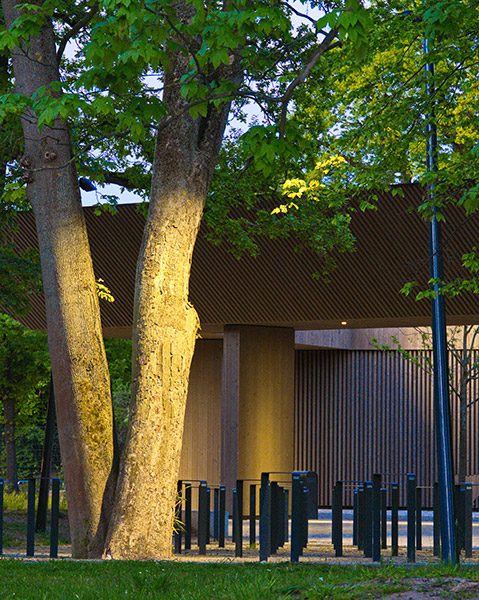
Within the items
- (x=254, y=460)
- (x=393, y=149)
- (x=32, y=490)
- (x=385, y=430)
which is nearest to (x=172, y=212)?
(x=393, y=149)

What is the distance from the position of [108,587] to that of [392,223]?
10.9 meters

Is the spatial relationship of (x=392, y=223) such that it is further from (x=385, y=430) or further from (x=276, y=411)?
(x=385, y=430)

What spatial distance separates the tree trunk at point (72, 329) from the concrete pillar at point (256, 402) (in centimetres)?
1100

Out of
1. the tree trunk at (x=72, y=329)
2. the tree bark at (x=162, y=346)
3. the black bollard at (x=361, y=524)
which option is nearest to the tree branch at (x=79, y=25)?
the tree trunk at (x=72, y=329)

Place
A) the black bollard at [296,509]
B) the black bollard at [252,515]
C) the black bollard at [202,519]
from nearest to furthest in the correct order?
the black bollard at [296,509]
the black bollard at [202,519]
the black bollard at [252,515]

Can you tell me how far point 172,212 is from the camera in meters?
10.6

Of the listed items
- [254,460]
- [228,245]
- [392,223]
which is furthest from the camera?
[254,460]

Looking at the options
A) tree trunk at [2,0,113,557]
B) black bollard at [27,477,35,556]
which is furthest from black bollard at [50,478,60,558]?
tree trunk at [2,0,113,557]

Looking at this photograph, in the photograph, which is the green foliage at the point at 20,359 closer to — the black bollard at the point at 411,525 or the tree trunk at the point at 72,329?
the black bollard at the point at 411,525

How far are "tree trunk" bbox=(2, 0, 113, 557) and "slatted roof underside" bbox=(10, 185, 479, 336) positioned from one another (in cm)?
676

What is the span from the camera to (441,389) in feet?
34.8

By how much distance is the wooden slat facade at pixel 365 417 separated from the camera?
89.8 ft

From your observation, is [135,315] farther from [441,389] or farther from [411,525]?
[411,525]

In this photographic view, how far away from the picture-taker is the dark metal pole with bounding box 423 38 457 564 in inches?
404
